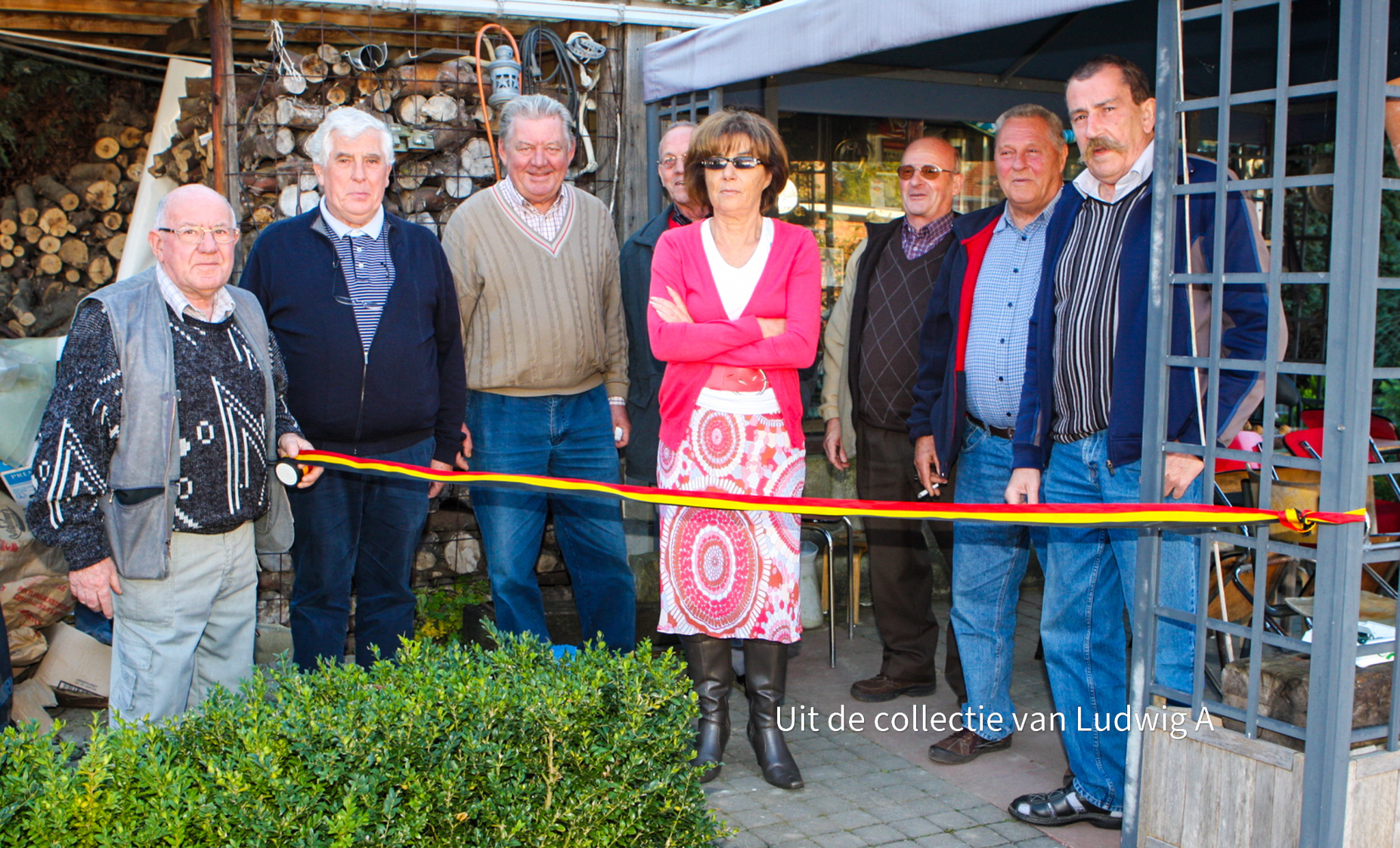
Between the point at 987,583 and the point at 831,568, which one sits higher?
the point at 987,583

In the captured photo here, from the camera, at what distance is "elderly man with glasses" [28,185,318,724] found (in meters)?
3.04

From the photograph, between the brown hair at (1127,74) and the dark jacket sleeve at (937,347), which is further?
the dark jacket sleeve at (937,347)

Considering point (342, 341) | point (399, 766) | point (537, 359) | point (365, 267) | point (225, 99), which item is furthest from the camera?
point (225, 99)

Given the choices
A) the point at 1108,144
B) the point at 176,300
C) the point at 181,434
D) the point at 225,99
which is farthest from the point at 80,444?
the point at 1108,144

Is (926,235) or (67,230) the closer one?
(926,235)

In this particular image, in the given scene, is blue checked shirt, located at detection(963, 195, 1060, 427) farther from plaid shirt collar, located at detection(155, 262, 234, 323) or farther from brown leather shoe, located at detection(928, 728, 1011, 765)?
plaid shirt collar, located at detection(155, 262, 234, 323)

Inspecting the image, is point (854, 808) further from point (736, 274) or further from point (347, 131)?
point (347, 131)

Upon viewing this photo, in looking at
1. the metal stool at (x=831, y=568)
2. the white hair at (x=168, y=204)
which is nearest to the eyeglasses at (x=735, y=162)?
the white hair at (x=168, y=204)

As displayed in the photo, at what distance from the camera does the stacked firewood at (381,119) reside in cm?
525

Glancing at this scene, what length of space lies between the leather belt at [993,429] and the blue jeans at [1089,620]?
1.14 feet

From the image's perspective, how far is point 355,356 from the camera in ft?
12.7

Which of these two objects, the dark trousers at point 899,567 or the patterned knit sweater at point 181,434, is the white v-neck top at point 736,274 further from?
the patterned knit sweater at point 181,434

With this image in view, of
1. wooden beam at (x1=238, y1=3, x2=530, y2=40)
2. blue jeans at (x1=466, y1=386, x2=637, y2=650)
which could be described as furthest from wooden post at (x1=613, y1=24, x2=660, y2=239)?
blue jeans at (x1=466, y1=386, x2=637, y2=650)

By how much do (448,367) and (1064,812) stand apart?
253 centimetres
